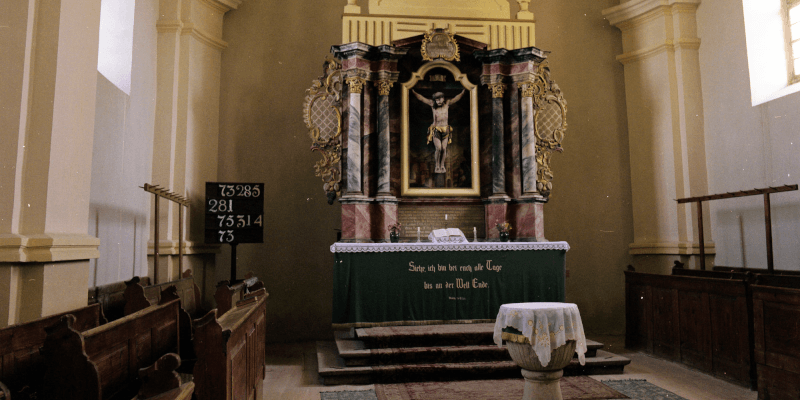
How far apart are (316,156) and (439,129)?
2116mm

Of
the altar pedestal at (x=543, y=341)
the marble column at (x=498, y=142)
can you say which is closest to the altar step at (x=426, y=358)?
the altar pedestal at (x=543, y=341)

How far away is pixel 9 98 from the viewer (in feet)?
11.2

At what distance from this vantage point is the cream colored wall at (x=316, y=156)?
26.9ft

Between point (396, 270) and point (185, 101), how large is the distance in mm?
3513

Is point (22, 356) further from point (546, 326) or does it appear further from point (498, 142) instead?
point (498, 142)

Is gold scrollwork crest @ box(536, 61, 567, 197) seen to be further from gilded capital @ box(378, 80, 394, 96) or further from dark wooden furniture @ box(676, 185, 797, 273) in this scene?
gilded capital @ box(378, 80, 394, 96)

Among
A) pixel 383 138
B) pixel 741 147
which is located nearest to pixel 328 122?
pixel 383 138

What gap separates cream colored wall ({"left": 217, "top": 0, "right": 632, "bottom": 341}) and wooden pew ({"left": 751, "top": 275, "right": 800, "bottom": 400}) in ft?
12.6

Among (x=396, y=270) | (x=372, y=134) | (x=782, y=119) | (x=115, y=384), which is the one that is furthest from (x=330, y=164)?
(x=782, y=119)

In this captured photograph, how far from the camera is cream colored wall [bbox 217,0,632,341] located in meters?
8.20

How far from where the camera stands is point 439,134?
729 centimetres

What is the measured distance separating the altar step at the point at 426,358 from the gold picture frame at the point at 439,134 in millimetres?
2018

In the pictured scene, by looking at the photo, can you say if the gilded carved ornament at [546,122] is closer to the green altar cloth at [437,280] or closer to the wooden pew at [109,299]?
the green altar cloth at [437,280]

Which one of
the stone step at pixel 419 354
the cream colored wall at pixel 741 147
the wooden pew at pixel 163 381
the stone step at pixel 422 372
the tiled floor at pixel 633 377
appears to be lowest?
the tiled floor at pixel 633 377
